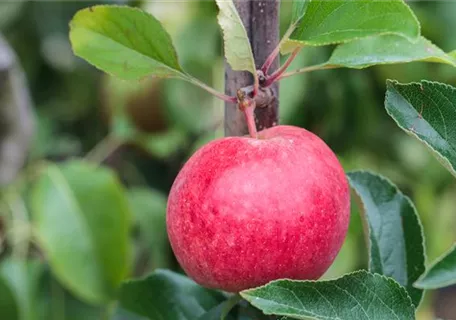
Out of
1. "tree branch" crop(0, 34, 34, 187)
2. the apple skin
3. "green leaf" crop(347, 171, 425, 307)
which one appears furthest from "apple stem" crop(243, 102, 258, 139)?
"tree branch" crop(0, 34, 34, 187)

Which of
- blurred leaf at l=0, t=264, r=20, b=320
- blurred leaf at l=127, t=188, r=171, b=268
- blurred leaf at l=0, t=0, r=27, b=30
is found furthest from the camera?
blurred leaf at l=0, t=0, r=27, b=30

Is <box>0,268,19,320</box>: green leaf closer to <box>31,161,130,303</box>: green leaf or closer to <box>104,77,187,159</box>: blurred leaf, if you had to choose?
<box>31,161,130,303</box>: green leaf

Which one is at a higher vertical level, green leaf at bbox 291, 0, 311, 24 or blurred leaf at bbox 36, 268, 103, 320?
green leaf at bbox 291, 0, 311, 24

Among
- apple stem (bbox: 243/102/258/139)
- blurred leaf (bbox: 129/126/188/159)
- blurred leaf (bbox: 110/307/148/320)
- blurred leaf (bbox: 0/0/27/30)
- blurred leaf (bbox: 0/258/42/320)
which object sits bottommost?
blurred leaf (bbox: 0/258/42/320)

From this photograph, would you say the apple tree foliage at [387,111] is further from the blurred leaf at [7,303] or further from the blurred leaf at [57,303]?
Result: the blurred leaf at [57,303]

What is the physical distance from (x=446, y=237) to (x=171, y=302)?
3.51 feet

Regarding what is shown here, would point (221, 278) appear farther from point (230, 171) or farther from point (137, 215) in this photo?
point (137, 215)

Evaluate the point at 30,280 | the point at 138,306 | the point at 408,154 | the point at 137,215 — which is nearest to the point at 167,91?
the point at 137,215

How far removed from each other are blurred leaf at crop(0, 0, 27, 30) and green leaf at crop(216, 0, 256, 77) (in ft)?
4.60

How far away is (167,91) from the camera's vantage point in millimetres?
1387

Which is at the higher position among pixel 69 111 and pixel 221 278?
pixel 221 278

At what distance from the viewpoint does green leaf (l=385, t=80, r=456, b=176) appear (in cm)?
47

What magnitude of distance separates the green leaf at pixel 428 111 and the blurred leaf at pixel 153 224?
87 cm

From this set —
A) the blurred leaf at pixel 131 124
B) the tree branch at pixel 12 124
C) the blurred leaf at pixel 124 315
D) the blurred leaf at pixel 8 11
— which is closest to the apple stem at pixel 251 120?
the blurred leaf at pixel 124 315
